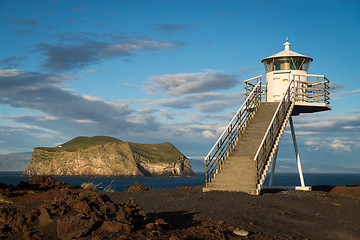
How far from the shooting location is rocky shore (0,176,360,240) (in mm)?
7184

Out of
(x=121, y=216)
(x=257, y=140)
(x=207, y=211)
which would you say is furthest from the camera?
(x=257, y=140)

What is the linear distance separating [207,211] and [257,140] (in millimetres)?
9612

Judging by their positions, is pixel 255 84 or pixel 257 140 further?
pixel 255 84

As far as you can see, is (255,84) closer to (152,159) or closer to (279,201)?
(279,201)

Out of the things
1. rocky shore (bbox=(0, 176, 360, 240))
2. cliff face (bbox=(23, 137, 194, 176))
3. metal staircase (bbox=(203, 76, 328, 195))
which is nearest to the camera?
rocky shore (bbox=(0, 176, 360, 240))

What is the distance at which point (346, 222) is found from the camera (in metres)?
12.0

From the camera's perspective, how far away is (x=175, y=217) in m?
9.62

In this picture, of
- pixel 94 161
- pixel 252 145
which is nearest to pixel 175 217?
pixel 252 145

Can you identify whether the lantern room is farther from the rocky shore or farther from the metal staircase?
the rocky shore

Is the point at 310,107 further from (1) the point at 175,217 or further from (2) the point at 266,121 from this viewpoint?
(1) the point at 175,217

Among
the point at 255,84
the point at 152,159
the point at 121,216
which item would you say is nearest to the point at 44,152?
the point at 152,159

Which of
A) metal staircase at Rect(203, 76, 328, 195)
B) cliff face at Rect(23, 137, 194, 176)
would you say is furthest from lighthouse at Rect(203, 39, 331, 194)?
cliff face at Rect(23, 137, 194, 176)

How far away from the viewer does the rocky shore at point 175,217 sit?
7184 millimetres

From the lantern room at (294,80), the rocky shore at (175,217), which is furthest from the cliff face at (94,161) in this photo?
the rocky shore at (175,217)
